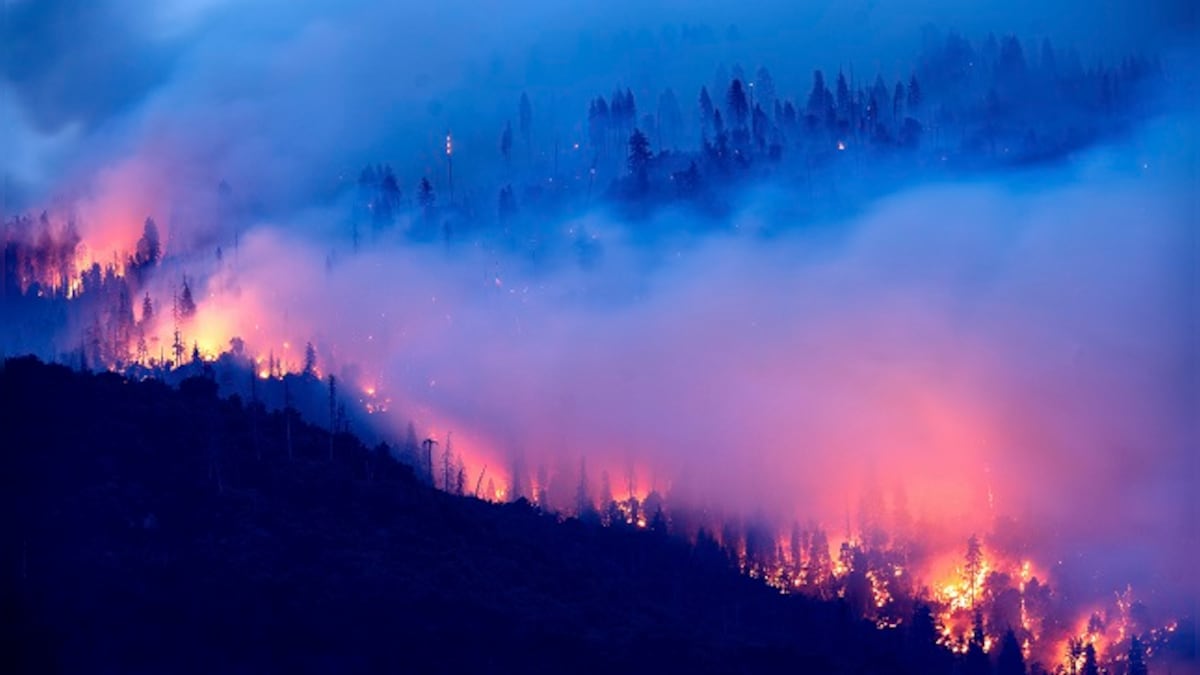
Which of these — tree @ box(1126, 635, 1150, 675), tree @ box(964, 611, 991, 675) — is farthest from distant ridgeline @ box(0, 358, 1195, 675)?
tree @ box(1126, 635, 1150, 675)

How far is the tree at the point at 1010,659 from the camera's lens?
171125 mm

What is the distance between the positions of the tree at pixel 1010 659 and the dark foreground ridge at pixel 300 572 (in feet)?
21.3

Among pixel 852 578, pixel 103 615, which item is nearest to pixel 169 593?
pixel 103 615

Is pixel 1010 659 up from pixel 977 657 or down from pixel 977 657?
down

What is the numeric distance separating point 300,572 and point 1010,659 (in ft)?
263

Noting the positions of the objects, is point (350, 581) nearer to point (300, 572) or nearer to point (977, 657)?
point (300, 572)

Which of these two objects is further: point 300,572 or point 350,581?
point 350,581

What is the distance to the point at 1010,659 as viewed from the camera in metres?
174

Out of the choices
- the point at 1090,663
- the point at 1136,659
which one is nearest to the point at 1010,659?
the point at 1090,663

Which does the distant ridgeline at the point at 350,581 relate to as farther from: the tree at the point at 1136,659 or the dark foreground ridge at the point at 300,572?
the tree at the point at 1136,659

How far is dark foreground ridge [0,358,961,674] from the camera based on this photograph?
4808 inches

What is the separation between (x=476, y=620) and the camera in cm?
13338

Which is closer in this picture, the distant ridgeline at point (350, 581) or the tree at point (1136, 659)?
the distant ridgeline at point (350, 581)

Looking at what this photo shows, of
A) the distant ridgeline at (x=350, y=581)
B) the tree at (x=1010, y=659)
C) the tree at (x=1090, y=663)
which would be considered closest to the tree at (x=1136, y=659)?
the distant ridgeline at (x=350, y=581)
